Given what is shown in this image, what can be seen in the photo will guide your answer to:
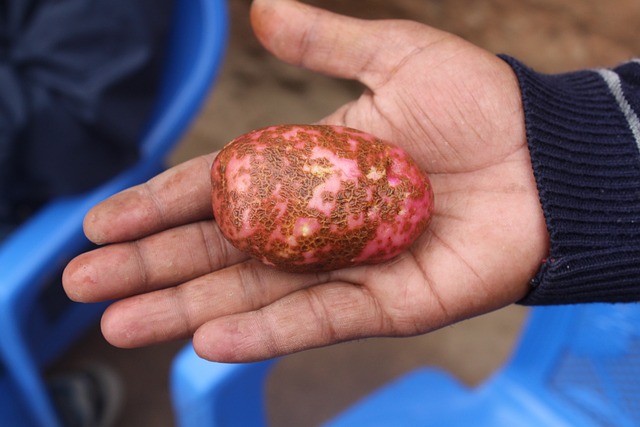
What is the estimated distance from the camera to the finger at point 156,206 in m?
1.38

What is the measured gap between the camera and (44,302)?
2.14 metres

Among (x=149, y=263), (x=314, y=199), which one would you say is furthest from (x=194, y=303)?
(x=314, y=199)

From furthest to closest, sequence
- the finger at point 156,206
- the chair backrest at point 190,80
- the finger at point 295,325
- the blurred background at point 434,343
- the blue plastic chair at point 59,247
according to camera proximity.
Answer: the blurred background at point 434,343
the chair backrest at point 190,80
the blue plastic chair at point 59,247
the finger at point 156,206
the finger at point 295,325

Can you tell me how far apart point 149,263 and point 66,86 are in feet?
2.53

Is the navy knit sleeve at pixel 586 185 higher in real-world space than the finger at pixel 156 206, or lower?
lower

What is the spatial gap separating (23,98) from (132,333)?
94 cm

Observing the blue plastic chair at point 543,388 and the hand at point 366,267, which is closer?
the hand at point 366,267

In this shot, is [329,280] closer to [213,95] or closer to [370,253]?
[370,253]

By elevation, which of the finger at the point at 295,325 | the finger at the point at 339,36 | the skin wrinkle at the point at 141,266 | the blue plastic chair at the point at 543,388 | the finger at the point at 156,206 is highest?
the finger at the point at 339,36

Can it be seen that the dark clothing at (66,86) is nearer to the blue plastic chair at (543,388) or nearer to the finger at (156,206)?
the finger at (156,206)

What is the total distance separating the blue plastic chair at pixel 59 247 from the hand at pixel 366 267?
1.83ft

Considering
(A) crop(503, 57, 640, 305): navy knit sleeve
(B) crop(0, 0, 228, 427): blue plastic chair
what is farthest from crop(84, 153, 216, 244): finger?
(A) crop(503, 57, 640, 305): navy knit sleeve

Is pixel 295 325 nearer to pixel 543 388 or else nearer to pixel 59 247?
pixel 59 247

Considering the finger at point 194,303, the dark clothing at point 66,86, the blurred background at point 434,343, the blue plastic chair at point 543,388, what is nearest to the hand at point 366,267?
the finger at point 194,303
